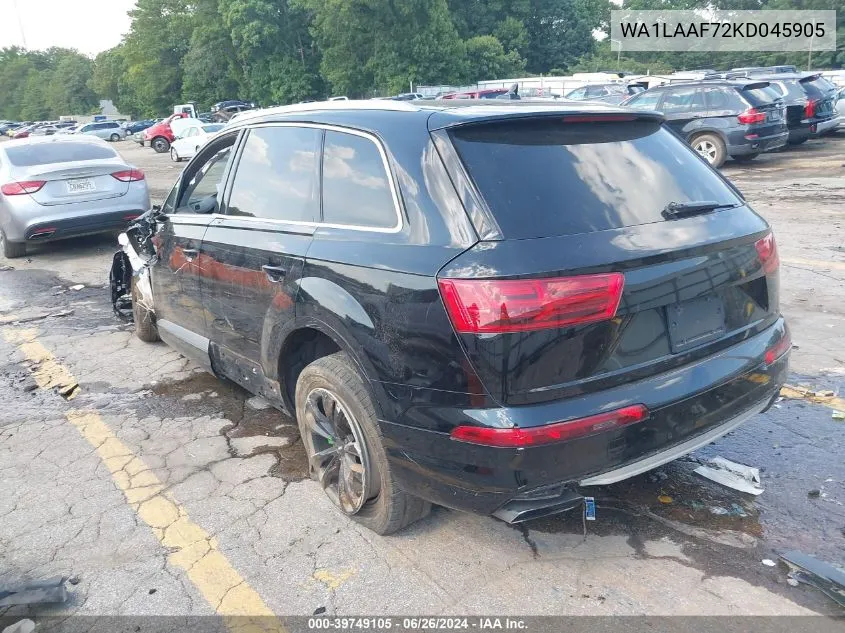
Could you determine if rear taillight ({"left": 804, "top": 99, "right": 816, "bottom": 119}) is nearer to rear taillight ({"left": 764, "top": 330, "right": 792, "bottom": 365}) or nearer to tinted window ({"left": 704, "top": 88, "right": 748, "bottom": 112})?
tinted window ({"left": 704, "top": 88, "right": 748, "bottom": 112})

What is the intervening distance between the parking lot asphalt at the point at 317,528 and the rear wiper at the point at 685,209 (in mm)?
1372

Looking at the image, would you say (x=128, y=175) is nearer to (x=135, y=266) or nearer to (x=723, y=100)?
(x=135, y=266)

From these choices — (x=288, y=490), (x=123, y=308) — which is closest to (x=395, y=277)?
(x=288, y=490)

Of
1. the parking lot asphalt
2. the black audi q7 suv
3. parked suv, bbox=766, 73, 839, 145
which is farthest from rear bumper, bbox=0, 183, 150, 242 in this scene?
parked suv, bbox=766, 73, 839, 145

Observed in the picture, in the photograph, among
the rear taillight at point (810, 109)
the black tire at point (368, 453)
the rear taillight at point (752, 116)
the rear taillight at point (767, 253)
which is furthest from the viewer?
the rear taillight at point (810, 109)

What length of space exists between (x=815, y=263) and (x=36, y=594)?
7.30 metres

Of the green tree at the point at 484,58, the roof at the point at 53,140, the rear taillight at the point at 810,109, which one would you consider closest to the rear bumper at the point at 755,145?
the rear taillight at the point at 810,109

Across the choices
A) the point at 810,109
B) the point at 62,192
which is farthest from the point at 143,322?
the point at 810,109

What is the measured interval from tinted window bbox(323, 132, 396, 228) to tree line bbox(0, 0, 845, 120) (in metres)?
50.7

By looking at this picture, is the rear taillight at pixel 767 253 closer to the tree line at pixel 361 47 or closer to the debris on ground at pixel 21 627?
the debris on ground at pixel 21 627

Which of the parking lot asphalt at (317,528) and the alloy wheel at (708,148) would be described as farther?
the alloy wheel at (708,148)

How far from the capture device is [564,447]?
2580 millimetres

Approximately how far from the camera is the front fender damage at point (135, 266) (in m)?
5.26

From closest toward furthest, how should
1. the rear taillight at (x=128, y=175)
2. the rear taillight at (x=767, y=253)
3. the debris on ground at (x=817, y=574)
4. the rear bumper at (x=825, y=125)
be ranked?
1. the debris on ground at (x=817, y=574)
2. the rear taillight at (x=767, y=253)
3. the rear taillight at (x=128, y=175)
4. the rear bumper at (x=825, y=125)
